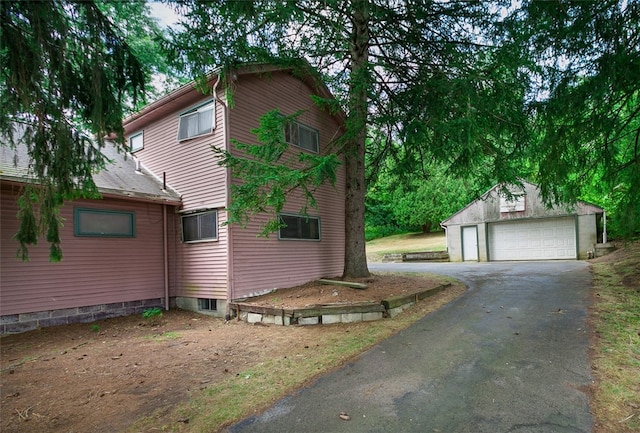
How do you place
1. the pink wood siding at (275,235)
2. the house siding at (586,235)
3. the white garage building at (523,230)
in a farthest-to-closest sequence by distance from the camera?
the white garage building at (523,230)
the house siding at (586,235)
the pink wood siding at (275,235)

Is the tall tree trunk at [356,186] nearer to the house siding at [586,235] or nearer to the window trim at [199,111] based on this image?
the window trim at [199,111]

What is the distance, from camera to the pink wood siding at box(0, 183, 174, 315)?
272 inches

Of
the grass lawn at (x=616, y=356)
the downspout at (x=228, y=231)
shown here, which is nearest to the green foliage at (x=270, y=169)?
the downspout at (x=228, y=231)

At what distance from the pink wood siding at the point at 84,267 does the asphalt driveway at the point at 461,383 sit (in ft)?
21.3

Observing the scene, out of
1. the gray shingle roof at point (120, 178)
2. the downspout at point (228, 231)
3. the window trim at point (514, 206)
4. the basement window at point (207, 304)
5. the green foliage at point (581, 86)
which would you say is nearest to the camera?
the green foliage at point (581, 86)

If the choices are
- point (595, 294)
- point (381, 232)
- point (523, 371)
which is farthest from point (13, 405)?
point (381, 232)

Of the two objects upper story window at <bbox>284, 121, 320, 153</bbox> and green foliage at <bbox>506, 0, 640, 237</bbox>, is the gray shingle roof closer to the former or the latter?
upper story window at <bbox>284, 121, 320, 153</bbox>

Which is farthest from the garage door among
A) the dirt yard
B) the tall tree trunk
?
the tall tree trunk

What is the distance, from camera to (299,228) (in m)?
10.0

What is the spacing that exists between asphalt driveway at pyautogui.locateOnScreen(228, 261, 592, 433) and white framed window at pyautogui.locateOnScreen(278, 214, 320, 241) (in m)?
4.47

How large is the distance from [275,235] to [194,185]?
2.48 meters

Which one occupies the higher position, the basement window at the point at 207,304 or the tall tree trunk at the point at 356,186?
the tall tree trunk at the point at 356,186

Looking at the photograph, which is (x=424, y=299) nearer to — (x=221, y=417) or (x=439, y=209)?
(x=221, y=417)

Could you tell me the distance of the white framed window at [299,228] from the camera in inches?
375
